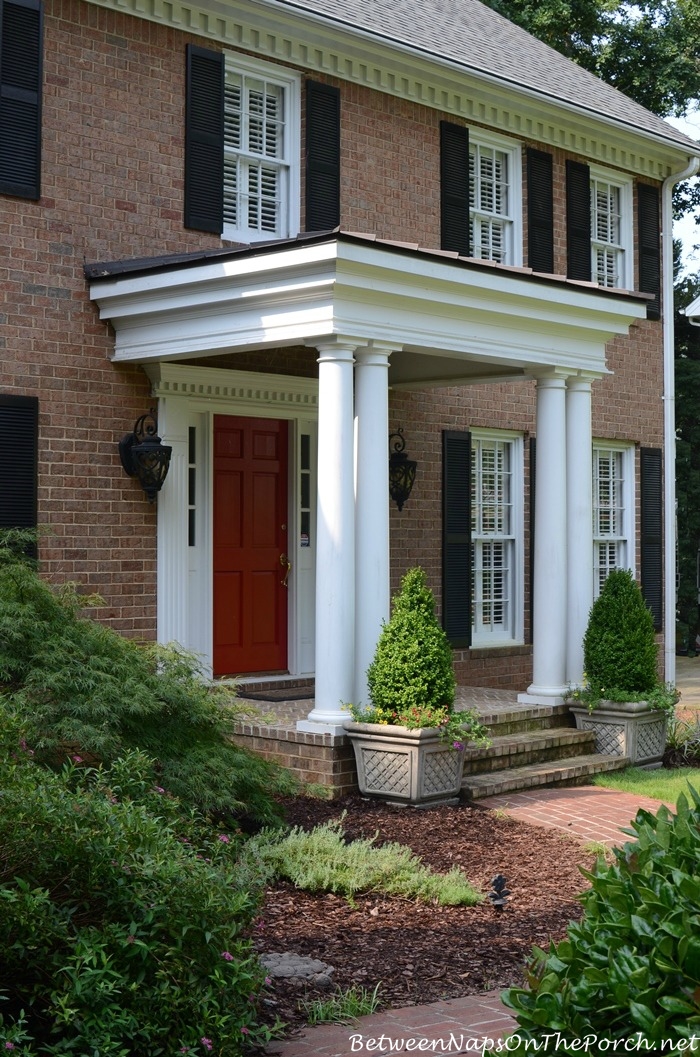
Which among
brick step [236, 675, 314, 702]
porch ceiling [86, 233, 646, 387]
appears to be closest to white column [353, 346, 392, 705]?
porch ceiling [86, 233, 646, 387]

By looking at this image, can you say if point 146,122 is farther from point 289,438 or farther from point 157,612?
point 157,612

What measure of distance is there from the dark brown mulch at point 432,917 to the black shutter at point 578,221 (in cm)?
749

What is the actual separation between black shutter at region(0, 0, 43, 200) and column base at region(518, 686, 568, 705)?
18.7 feet

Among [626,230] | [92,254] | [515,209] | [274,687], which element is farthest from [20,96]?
[626,230]

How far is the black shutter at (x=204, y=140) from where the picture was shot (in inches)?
399

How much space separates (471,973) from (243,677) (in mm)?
5858

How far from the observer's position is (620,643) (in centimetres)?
1035

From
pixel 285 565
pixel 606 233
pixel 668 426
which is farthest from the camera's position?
pixel 668 426

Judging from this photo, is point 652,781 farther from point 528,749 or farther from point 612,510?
point 612,510

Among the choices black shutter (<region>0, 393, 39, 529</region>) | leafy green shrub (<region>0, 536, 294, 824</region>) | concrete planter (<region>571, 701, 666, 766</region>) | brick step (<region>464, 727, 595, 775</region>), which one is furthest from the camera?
concrete planter (<region>571, 701, 666, 766</region>)

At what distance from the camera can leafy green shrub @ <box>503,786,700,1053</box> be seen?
2.49 m

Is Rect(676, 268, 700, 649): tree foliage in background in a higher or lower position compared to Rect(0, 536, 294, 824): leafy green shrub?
higher

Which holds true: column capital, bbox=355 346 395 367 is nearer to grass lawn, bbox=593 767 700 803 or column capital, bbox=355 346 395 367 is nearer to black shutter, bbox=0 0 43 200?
black shutter, bbox=0 0 43 200

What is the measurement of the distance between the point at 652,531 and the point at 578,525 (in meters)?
4.40
